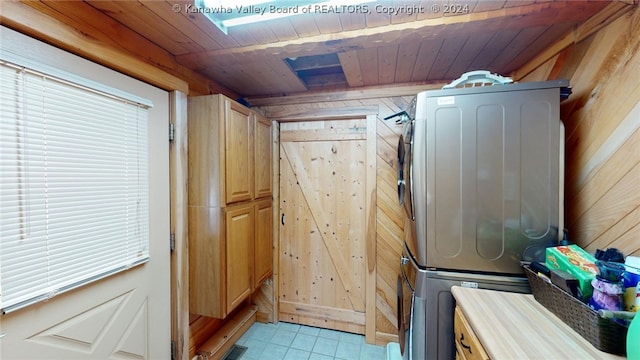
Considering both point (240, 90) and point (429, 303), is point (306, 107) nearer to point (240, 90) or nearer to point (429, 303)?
point (240, 90)

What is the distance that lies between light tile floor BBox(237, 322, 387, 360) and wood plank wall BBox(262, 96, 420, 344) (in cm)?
20

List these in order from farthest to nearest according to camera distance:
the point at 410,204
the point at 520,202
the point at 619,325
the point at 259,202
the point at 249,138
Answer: the point at 259,202, the point at 249,138, the point at 410,204, the point at 520,202, the point at 619,325

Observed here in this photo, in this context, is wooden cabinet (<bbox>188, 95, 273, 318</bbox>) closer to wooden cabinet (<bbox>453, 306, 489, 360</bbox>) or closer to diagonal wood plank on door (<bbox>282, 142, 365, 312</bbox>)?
diagonal wood plank on door (<bbox>282, 142, 365, 312</bbox>)

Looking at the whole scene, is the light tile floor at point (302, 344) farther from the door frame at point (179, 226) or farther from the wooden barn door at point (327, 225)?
the door frame at point (179, 226)

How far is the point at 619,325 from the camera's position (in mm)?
701

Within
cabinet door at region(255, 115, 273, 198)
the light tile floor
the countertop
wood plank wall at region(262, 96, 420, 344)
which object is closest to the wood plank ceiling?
wood plank wall at region(262, 96, 420, 344)

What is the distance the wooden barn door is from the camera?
89.2 inches

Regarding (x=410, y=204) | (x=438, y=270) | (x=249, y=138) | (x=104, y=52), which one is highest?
(x=104, y=52)

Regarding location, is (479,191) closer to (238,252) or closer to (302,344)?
(238,252)

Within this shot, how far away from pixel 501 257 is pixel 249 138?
5.83 ft

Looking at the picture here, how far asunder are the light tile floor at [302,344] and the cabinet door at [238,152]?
130cm

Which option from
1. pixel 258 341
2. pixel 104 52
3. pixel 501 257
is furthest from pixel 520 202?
pixel 258 341

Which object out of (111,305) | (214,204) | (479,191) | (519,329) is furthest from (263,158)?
(519,329)

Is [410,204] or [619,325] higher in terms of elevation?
[410,204]
